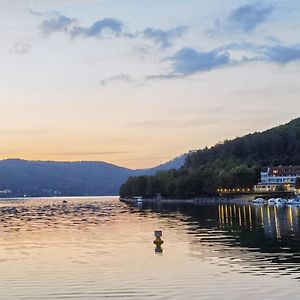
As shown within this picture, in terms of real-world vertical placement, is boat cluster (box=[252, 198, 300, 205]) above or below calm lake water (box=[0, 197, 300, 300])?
above

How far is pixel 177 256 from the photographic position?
35.6 m

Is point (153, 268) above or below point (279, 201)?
below

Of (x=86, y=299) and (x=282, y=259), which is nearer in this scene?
(x=86, y=299)

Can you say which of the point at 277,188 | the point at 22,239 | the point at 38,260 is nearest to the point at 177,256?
the point at 38,260

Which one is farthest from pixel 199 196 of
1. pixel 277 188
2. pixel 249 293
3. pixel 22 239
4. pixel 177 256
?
pixel 249 293

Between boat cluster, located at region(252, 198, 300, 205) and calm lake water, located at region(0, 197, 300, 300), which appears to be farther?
boat cluster, located at region(252, 198, 300, 205)

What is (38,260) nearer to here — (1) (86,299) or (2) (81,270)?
(2) (81,270)

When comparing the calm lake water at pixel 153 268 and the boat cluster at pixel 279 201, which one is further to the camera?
the boat cluster at pixel 279 201

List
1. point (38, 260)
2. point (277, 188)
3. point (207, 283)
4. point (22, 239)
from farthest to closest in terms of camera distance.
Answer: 1. point (277, 188)
2. point (22, 239)
3. point (38, 260)
4. point (207, 283)

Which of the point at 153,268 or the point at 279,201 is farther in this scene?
the point at 279,201

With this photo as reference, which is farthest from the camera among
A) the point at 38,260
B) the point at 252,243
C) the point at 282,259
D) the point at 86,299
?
the point at 252,243

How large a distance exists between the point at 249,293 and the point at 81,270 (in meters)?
10.5

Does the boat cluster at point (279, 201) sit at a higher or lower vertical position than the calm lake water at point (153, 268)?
higher

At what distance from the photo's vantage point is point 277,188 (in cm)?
18212
